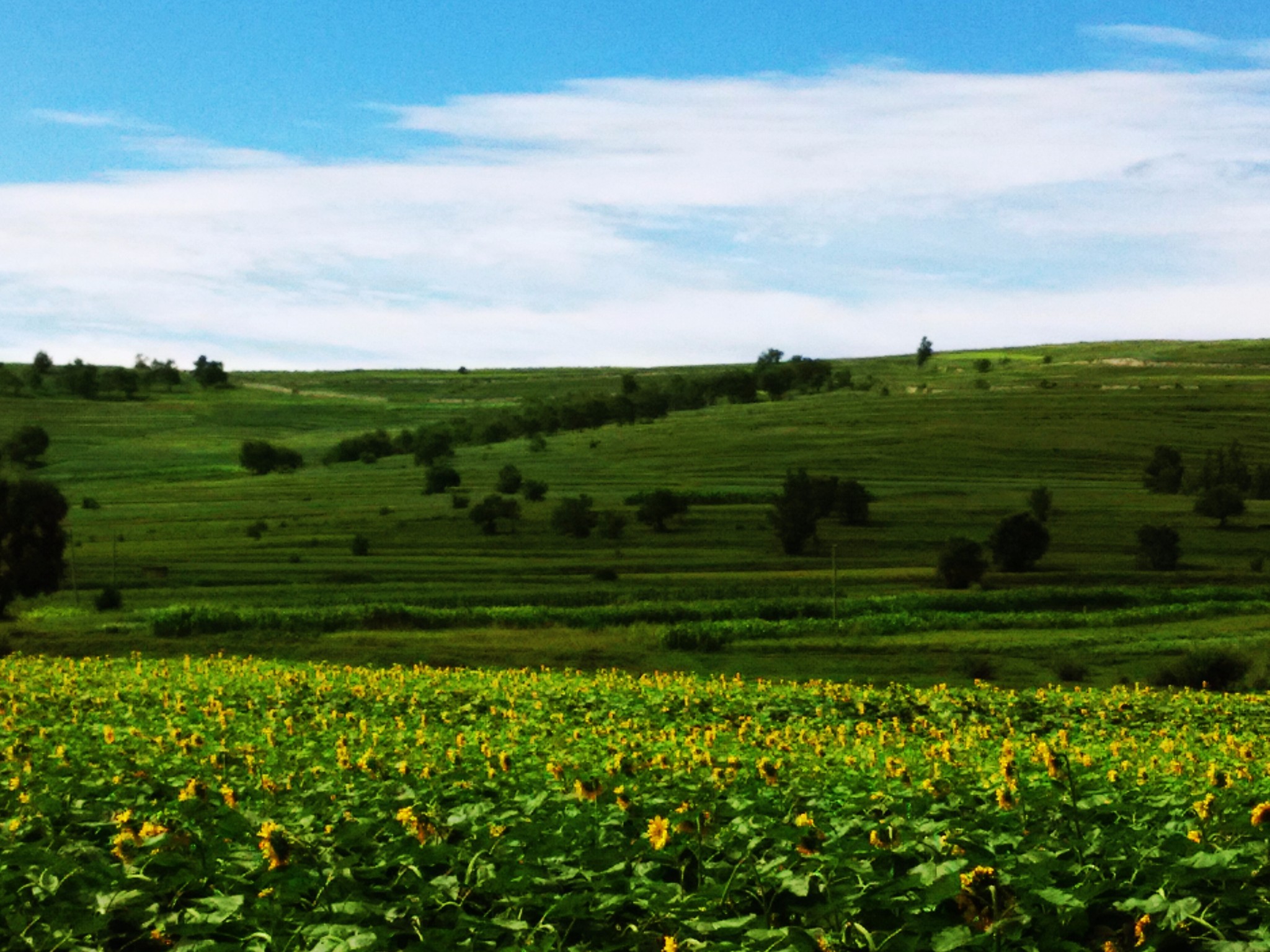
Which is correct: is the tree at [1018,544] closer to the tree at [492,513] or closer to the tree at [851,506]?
the tree at [851,506]

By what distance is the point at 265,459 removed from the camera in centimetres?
14288

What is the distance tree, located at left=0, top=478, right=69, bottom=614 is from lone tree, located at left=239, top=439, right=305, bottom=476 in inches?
2930

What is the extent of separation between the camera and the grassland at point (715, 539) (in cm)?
4728

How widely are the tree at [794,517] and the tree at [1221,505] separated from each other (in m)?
25.7

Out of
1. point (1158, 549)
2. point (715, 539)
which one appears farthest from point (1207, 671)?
point (715, 539)

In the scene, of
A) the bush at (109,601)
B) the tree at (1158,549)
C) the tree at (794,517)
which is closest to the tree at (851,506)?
the tree at (794,517)

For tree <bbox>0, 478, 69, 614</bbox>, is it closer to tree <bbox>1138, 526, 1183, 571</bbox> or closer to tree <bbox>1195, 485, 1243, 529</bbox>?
tree <bbox>1138, 526, 1183, 571</bbox>

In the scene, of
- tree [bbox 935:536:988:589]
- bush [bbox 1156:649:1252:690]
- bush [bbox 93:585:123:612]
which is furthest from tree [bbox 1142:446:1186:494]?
bush [bbox 93:585:123:612]

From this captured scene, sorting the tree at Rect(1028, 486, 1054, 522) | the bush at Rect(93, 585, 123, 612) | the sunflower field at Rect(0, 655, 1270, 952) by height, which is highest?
the sunflower field at Rect(0, 655, 1270, 952)

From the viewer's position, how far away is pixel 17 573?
64.2 m

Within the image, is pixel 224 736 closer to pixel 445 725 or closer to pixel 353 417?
pixel 445 725

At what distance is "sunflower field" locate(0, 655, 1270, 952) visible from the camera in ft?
22.1

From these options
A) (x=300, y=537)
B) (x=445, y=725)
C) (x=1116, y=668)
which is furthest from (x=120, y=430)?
(x=445, y=725)

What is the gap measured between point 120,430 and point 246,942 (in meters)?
170
